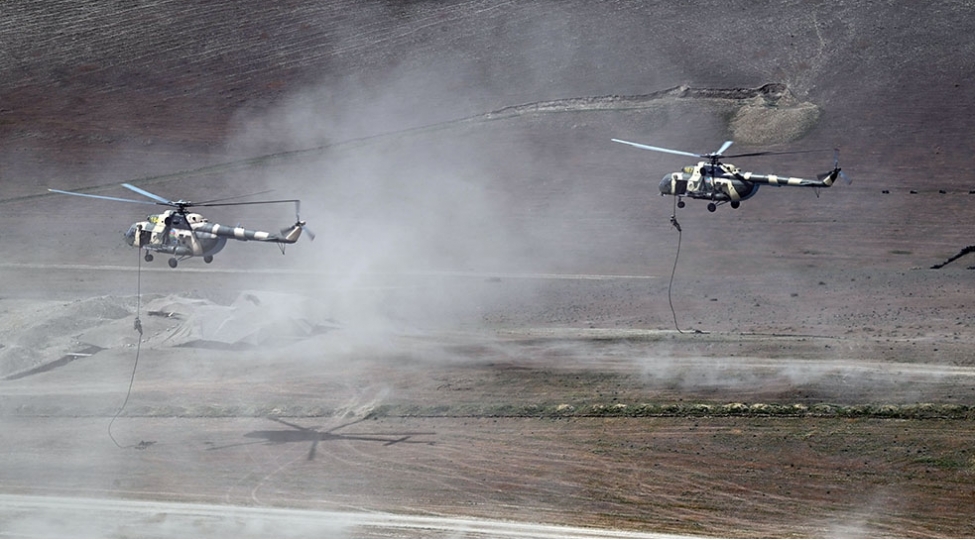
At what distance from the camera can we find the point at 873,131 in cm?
8669

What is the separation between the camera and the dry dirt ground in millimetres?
44438

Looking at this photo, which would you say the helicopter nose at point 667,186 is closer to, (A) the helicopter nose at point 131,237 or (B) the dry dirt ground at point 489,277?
(B) the dry dirt ground at point 489,277

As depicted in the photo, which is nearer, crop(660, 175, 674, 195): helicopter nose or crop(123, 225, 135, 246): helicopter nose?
crop(123, 225, 135, 246): helicopter nose

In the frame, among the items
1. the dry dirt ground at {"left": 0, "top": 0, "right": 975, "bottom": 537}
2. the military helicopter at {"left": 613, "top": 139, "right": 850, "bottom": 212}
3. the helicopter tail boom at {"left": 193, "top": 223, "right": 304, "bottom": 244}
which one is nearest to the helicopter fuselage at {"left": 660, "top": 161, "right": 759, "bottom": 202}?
the military helicopter at {"left": 613, "top": 139, "right": 850, "bottom": 212}

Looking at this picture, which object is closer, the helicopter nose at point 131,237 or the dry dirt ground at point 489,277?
the dry dirt ground at point 489,277

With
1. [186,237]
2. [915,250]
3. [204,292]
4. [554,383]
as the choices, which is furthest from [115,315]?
[915,250]

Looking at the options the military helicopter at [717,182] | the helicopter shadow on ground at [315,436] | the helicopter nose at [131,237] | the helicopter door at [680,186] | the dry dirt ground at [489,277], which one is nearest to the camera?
the dry dirt ground at [489,277]

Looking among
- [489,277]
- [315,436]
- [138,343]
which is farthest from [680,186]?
[138,343]

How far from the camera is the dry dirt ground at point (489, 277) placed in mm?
44438

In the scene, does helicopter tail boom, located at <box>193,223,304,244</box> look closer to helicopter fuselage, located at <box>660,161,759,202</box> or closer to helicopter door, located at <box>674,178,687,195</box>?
helicopter fuselage, located at <box>660,161,759,202</box>

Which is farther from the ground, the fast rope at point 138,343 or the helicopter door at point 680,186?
the helicopter door at point 680,186

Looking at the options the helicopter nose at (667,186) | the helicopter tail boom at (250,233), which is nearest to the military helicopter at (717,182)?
the helicopter nose at (667,186)

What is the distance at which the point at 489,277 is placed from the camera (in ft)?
232

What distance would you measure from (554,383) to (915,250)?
30.6 metres
